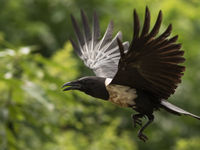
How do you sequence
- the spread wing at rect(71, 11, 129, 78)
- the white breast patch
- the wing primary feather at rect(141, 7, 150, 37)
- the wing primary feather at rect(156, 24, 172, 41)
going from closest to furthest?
the wing primary feather at rect(141, 7, 150, 37) → the wing primary feather at rect(156, 24, 172, 41) → the white breast patch → the spread wing at rect(71, 11, 129, 78)

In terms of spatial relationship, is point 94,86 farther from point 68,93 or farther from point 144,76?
point 68,93

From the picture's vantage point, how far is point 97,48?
5480mm

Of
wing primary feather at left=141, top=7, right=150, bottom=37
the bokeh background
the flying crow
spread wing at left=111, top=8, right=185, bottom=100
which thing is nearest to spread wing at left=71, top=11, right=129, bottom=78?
the bokeh background

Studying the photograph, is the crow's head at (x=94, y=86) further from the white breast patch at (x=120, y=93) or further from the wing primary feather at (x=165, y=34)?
the wing primary feather at (x=165, y=34)

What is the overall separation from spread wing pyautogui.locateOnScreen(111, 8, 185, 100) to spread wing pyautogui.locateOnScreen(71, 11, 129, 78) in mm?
1138

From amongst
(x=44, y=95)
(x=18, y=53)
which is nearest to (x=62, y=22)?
(x=18, y=53)

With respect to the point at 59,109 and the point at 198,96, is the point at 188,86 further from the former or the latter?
the point at 59,109

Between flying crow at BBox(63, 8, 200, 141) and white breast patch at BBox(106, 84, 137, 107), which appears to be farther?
white breast patch at BBox(106, 84, 137, 107)

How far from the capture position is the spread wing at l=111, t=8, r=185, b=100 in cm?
391

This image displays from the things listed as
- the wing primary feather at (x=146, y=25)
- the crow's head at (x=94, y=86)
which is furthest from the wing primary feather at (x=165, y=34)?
the crow's head at (x=94, y=86)

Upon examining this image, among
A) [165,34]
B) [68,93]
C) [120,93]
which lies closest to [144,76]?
[120,93]

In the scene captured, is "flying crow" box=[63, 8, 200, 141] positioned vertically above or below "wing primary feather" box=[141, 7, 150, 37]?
below

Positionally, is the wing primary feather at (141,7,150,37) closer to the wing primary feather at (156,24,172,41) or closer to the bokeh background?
the wing primary feather at (156,24,172,41)

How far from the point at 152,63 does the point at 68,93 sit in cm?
231
